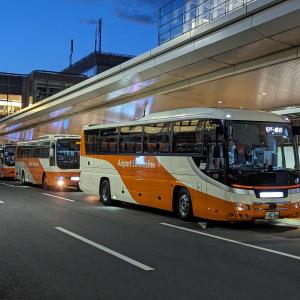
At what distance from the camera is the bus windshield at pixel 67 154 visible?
2698 centimetres

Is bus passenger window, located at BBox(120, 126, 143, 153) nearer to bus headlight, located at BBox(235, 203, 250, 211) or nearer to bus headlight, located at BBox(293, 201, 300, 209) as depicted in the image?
bus headlight, located at BBox(235, 203, 250, 211)

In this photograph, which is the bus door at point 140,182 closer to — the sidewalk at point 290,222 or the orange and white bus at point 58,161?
the sidewalk at point 290,222

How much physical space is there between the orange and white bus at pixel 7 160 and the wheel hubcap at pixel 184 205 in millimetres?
26775

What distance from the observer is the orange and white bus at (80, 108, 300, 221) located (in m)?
12.9

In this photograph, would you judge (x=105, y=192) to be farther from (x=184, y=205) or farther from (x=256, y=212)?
(x=256, y=212)

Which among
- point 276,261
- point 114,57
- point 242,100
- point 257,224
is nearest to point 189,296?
point 276,261

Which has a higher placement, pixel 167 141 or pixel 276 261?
pixel 167 141

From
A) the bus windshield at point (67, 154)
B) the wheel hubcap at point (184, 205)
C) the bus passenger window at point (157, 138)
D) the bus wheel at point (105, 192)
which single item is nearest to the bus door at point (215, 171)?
the wheel hubcap at point (184, 205)

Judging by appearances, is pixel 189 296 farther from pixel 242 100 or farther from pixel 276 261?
pixel 242 100

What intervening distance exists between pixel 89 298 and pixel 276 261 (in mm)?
3922

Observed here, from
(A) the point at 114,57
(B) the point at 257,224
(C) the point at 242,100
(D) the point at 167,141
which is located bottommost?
(B) the point at 257,224

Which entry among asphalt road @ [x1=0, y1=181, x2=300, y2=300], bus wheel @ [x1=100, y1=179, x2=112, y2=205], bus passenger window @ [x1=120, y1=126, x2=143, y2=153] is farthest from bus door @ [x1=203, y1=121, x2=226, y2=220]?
bus wheel @ [x1=100, y1=179, x2=112, y2=205]

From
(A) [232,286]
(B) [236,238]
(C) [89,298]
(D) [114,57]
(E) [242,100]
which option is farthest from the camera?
(D) [114,57]

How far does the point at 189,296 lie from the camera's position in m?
6.45
